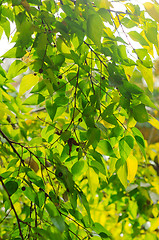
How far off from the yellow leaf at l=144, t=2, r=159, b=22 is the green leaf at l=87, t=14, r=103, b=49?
0.37ft

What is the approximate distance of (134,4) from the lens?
0.55 m

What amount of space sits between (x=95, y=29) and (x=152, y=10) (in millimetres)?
134

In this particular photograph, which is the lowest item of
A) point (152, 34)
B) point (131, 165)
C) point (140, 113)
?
point (131, 165)

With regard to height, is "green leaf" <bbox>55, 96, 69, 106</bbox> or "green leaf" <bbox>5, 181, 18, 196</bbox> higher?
"green leaf" <bbox>55, 96, 69, 106</bbox>

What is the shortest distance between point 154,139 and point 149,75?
10.1 ft

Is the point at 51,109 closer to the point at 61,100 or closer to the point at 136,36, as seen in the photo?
the point at 61,100

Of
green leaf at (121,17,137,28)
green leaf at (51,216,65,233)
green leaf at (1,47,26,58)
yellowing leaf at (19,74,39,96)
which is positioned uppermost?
green leaf at (1,47,26,58)

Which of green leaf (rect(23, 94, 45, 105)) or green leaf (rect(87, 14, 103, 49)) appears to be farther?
green leaf (rect(23, 94, 45, 105))

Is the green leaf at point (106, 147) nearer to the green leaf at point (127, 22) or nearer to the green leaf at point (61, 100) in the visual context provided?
the green leaf at point (61, 100)

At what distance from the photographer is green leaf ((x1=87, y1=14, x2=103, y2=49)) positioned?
0.44 m

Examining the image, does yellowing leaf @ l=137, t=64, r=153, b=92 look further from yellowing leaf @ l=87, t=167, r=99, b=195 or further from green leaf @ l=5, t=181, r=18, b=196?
green leaf @ l=5, t=181, r=18, b=196

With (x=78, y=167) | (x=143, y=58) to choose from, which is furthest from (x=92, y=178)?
(x=143, y=58)

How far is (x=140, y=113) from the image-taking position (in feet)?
1.59

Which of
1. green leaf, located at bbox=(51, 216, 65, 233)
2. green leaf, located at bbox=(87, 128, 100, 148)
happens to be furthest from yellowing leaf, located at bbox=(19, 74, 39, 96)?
green leaf, located at bbox=(51, 216, 65, 233)
